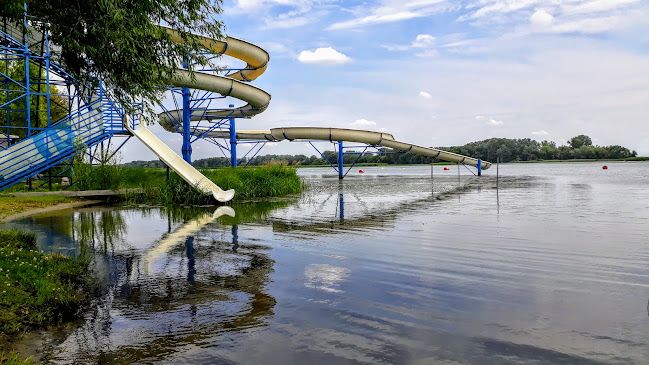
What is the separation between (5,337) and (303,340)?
2.75 metres

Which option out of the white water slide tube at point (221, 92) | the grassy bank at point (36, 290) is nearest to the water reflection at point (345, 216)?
the white water slide tube at point (221, 92)

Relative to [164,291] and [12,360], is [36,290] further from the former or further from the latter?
[12,360]

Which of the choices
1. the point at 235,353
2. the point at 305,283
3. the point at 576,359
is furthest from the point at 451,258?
the point at 235,353

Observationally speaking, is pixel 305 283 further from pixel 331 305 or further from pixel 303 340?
pixel 303 340

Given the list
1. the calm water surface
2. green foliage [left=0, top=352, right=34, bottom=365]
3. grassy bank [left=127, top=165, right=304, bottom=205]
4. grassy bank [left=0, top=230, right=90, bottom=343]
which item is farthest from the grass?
green foliage [left=0, top=352, right=34, bottom=365]

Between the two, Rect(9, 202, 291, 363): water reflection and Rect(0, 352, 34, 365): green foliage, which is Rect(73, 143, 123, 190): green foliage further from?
Rect(0, 352, 34, 365): green foliage

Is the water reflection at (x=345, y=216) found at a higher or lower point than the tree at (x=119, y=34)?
lower

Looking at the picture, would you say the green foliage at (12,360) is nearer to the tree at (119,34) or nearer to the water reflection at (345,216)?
the tree at (119,34)

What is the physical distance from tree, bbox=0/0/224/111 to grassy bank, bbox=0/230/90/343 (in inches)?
149

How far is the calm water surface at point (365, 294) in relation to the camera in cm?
427

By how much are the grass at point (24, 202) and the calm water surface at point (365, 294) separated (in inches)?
160

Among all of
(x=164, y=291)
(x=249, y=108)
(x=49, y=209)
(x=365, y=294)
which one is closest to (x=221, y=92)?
(x=249, y=108)

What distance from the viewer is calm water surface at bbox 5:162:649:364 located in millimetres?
4266

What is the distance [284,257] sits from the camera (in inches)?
328
